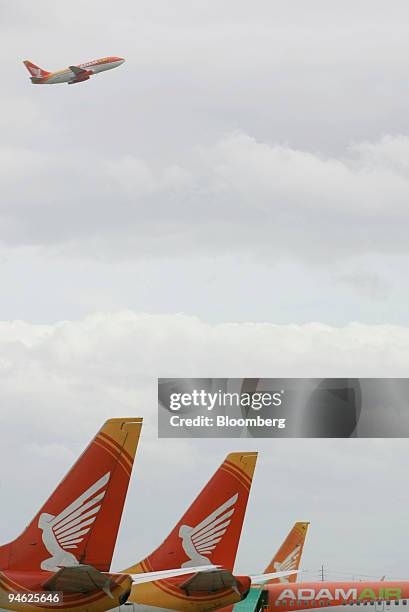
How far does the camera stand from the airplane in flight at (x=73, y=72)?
346 ft

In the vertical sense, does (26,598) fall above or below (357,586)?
above

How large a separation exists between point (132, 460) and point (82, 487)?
1.87 m

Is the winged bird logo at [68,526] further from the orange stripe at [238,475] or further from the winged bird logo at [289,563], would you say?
the winged bird logo at [289,563]

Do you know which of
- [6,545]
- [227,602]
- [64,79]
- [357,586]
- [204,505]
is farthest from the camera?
[64,79]

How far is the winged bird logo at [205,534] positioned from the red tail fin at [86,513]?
41.1 feet

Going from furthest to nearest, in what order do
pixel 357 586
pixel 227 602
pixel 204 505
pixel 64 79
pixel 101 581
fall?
pixel 64 79 → pixel 357 586 → pixel 204 505 → pixel 227 602 → pixel 101 581

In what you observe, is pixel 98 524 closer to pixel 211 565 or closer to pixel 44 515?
pixel 44 515

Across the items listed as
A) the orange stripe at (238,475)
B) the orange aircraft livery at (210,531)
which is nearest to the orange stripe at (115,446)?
the orange aircraft livery at (210,531)

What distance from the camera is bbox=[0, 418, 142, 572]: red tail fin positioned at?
30766mm

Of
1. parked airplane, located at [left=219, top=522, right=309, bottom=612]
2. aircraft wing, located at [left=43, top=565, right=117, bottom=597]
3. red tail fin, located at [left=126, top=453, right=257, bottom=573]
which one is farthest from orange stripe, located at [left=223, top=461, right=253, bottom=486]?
parked airplane, located at [left=219, top=522, right=309, bottom=612]

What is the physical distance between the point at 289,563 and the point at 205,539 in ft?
90.6

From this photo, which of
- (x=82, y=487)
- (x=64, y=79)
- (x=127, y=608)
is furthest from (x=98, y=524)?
(x=64, y=79)

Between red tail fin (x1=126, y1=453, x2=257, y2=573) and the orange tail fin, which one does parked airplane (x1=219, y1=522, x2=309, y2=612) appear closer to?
the orange tail fin

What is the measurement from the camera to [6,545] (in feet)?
102
